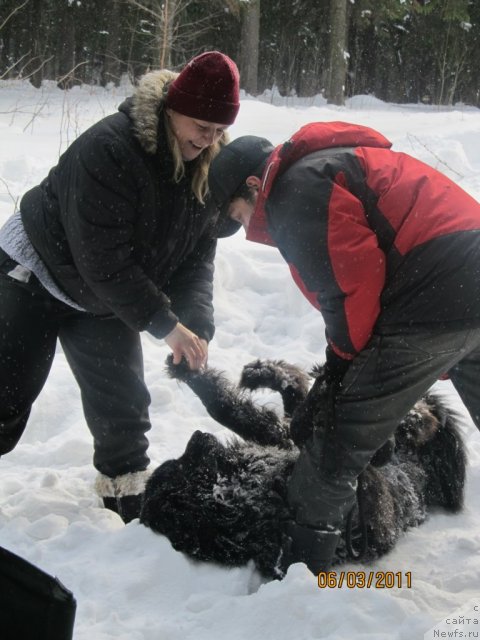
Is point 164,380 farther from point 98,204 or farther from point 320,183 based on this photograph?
point 320,183

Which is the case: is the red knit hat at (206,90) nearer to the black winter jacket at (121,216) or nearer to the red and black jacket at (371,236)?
the black winter jacket at (121,216)

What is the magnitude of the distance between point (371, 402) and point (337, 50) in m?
15.3

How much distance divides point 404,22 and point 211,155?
23.2 metres

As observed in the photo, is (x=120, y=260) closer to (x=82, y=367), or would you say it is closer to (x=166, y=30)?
(x=82, y=367)

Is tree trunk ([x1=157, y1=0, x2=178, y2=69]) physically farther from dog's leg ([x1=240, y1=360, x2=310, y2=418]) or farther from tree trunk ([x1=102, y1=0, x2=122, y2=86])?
dog's leg ([x1=240, y1=360, x2=310, y2=418])

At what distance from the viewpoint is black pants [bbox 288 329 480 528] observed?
2201mm

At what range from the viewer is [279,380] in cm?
330

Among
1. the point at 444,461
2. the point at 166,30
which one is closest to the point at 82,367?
the point at 444,461

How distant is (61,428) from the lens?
3834 millimetres

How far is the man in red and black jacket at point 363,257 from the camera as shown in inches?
82.5

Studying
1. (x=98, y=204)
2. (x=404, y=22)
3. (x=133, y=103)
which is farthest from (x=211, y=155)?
(x=404, y=22)

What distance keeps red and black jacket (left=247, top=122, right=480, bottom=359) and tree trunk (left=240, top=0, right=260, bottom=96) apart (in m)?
15.1
